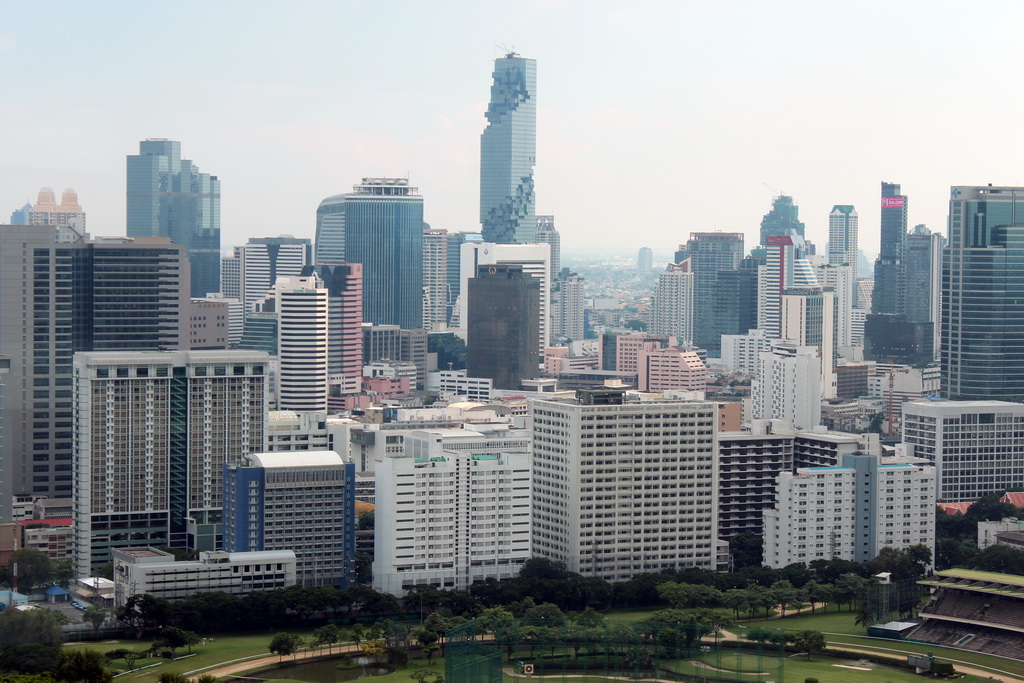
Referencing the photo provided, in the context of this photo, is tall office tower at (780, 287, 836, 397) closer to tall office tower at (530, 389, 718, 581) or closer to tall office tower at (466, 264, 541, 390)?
tall office tower at (466, 264, 541, 390)

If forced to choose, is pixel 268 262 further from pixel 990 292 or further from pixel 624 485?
pixel 624 485

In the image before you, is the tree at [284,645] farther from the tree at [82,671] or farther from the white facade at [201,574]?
the tree at [82,671]

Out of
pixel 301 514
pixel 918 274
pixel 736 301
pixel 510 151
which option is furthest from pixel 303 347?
pixel 510 151

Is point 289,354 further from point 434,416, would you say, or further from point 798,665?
point 798,665

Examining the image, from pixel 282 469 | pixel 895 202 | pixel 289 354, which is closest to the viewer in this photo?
pixel 282 469

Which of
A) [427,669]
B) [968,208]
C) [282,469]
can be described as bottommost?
[427,669]

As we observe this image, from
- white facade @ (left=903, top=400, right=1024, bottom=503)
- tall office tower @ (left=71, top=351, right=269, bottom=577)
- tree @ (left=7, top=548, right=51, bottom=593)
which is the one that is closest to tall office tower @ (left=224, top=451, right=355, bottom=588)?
tall office tower @ (left=71, top=351, right=269, bottom=577)

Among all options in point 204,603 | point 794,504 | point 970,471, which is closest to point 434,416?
point 970,471
